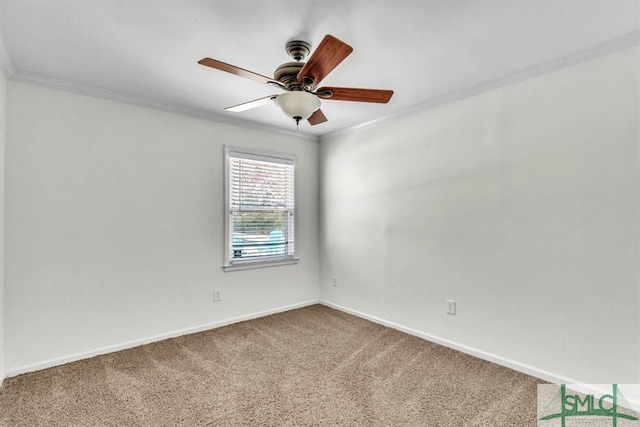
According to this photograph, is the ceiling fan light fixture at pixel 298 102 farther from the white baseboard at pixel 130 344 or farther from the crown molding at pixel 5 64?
the white baseboard at pixel 130 344

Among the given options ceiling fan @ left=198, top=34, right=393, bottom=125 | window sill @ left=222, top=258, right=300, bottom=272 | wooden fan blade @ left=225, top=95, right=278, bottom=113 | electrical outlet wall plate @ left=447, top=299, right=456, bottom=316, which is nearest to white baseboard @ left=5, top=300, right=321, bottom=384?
window sill @ left=222, top=258, right=300, bottom=272

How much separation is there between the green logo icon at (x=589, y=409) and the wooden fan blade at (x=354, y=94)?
2111mm

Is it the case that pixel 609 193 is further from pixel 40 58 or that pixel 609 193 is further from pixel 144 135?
pixel 40 58

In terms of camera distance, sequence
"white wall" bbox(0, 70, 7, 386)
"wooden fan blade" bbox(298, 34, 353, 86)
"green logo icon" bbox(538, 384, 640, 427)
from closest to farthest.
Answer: "wooden fan blade" bbox(298, 34, 353, 86) → "green logo icon" bbox(538, 384, 640, 427) → "white wall" bbox(0, 70, 7, 386)

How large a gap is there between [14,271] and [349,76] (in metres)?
2.91

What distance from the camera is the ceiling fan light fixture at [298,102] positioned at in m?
1.92

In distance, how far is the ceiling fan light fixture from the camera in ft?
6.31

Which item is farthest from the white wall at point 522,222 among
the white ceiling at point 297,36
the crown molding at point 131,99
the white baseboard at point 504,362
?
the crown molding at point 131,99

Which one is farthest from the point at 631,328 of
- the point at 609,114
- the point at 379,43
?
the point at 379,43

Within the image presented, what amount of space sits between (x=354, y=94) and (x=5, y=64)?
2.38 meters

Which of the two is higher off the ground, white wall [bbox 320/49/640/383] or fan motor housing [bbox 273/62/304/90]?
fan motor housing [bbox 273/62/304/90]

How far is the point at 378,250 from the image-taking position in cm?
357

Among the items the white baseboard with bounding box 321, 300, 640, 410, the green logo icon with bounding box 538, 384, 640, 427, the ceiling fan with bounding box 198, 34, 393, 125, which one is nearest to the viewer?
the ceiling fan with bounding box 198, 34, 393, 125

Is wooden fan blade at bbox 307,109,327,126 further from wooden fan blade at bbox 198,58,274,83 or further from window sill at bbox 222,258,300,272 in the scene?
window sill at bbox 222,258,300,272
